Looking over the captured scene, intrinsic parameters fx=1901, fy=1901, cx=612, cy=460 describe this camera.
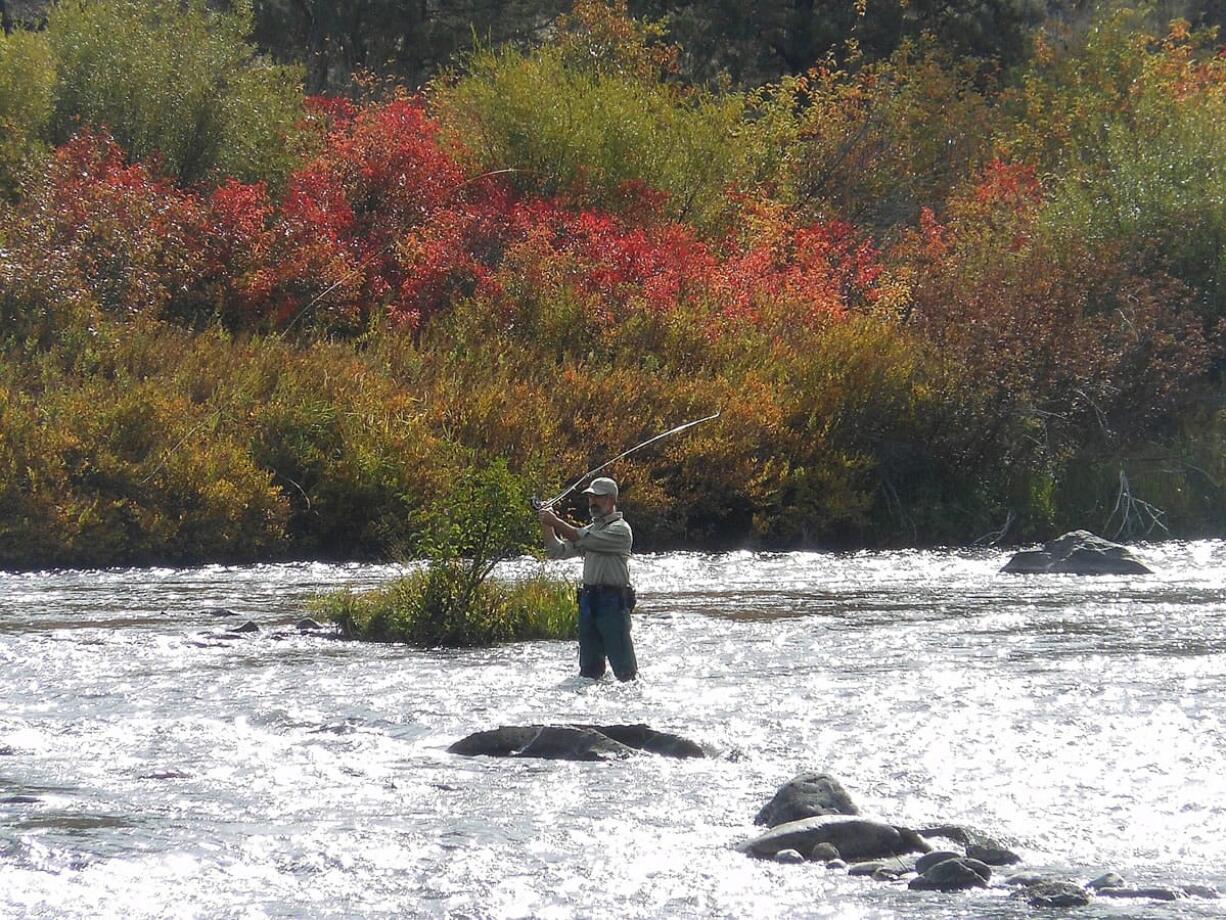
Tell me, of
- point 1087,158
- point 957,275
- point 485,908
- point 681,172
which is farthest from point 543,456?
point 1087,158

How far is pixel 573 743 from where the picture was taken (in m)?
10.9

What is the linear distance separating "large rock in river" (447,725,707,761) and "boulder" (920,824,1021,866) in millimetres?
2187

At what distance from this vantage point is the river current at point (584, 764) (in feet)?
26.7

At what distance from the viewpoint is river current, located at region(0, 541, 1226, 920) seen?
8148mm

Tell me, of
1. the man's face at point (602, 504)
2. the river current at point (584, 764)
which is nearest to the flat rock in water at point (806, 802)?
the river current at point (584, 764)

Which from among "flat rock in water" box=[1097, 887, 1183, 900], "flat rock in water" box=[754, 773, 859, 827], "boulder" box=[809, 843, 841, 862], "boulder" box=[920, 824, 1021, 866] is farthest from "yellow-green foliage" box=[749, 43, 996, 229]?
"flat rock in water" box=[1097, 887, 1183, 900]

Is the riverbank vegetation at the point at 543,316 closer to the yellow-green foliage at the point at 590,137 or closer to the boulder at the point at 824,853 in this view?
the yellow-green foliage at the point at 590,137

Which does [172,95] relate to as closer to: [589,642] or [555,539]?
[555,539]

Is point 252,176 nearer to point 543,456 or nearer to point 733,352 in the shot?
point 733,352

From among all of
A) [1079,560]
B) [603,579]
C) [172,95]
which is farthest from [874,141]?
[603,579]

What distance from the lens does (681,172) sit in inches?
1389

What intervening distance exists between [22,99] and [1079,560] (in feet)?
71.0

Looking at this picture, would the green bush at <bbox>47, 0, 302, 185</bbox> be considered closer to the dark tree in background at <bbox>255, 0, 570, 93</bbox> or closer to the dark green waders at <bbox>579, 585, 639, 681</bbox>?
the dark tree in background at <bbox>255, 0, 570, 93</bbox>

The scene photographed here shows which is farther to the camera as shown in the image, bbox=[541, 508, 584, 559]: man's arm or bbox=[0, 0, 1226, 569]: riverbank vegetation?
bbox=[0, 0, 1226, 569]: riverbank vegetation
